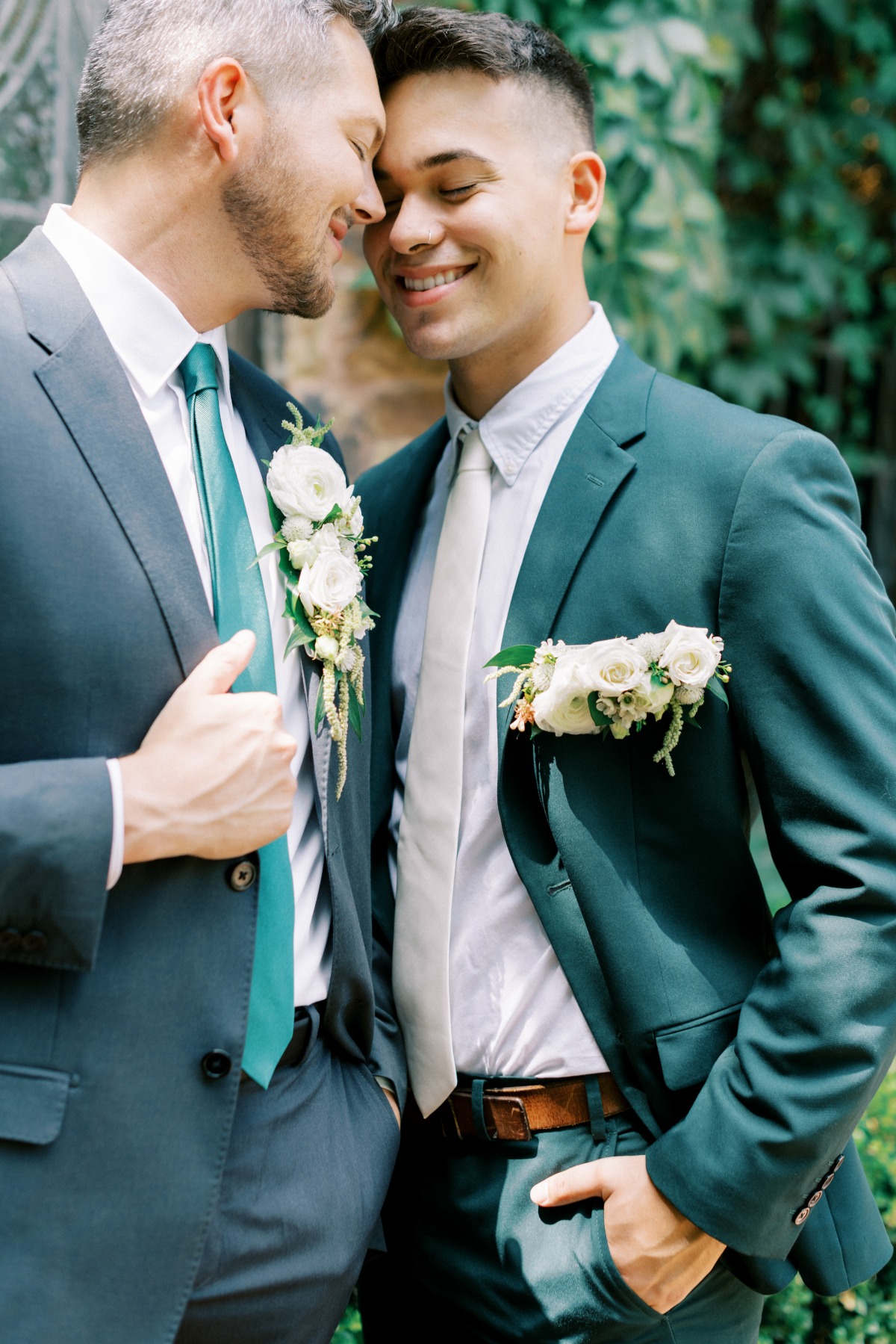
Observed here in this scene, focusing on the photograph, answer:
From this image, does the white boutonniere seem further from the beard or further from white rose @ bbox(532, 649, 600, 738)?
the beard

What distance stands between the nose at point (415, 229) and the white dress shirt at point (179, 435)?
18.2 inches

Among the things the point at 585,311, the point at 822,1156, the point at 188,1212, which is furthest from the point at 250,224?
the point at 822,1156

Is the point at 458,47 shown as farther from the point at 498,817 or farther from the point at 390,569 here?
the point at 498,817

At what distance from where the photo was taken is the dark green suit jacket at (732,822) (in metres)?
1.85

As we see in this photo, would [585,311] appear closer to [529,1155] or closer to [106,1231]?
[529,1155]

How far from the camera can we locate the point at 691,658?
1.87 metres

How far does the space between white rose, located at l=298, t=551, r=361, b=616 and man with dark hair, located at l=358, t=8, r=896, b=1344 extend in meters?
0.31

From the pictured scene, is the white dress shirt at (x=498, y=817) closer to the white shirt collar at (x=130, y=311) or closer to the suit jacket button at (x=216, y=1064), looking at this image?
the suit jacket button at (x=216, y=1064)

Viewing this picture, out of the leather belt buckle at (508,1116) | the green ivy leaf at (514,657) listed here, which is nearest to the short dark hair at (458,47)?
the green ivy leaf at (514,657)

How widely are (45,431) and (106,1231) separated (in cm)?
109

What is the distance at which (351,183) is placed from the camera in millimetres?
2059

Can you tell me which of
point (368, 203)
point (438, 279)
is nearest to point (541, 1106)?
point (438, 279)

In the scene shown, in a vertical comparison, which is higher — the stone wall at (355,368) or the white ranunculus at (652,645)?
the stone wall at (355,368)

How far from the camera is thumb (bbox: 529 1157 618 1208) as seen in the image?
1.96 m
